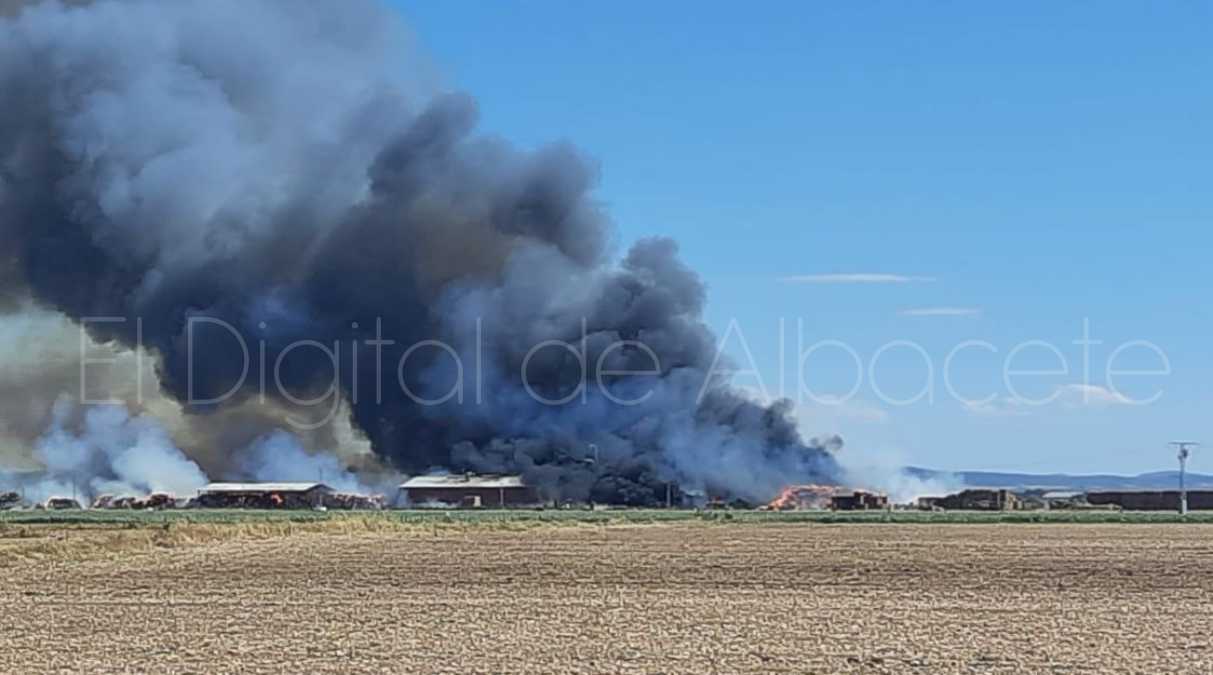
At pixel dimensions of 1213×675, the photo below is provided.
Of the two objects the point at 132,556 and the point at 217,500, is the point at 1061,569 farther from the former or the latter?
the point at 217,500

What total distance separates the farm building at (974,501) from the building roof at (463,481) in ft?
108

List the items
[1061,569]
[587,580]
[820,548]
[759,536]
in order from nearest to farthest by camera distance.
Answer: [587,580] → [1061,569] → [820,548] → [759,536]

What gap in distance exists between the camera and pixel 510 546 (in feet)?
201

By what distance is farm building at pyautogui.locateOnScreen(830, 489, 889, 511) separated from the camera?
140125 millimetres

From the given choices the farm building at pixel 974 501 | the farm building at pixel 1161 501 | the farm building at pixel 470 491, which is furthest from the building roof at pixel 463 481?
the farm building at pixel 1161 501

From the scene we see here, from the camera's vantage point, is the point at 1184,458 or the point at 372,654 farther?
the point at 1184,458

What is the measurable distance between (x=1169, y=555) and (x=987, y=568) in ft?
36.8

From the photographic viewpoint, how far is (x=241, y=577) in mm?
44094

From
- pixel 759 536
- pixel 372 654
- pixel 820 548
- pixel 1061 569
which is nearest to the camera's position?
pixel 372 654

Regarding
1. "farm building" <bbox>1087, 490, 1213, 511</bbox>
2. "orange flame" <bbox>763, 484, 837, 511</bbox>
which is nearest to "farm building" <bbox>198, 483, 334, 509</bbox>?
"orange flame" <bbox>763, 484, 837, 511</bbox>

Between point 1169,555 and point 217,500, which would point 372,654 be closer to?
point 1169,555

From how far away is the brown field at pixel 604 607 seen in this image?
25719 millimetres

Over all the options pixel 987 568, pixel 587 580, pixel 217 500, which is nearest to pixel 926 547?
pixel 987 568

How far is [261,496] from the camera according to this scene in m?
142
